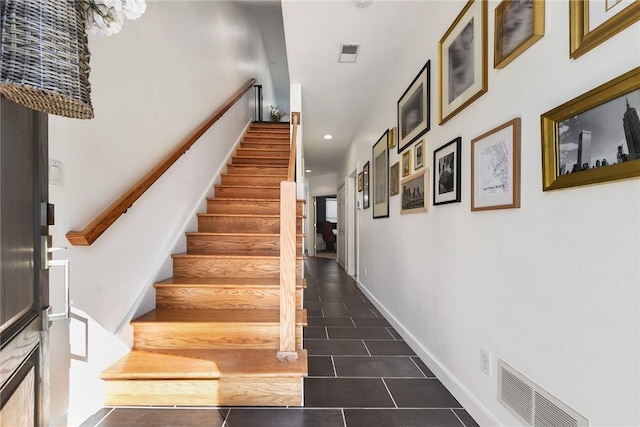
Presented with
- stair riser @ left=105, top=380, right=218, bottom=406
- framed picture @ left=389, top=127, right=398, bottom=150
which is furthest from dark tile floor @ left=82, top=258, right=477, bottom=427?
framed picture @ left=389, top=127, right=398, bottom=150

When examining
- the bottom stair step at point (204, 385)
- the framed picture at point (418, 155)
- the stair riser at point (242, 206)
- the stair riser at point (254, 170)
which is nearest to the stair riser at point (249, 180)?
the stair riser at point (254, 170)

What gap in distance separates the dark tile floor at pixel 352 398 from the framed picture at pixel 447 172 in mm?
1177

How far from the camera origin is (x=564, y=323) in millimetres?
1102

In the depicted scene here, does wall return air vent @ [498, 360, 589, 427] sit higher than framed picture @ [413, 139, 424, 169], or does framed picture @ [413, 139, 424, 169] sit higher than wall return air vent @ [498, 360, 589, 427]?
framed picture @ [413, 139, 424, 169]

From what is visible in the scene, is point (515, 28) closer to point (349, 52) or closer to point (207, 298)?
point (349, 52)

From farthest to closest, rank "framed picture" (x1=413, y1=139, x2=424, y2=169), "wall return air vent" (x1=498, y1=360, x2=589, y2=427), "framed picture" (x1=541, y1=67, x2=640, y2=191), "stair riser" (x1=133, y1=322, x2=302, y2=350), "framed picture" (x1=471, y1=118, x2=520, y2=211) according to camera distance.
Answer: "framed picture" (x1=413, y1=139, x2=424, y2=169), "stair riser" (x1=133, y1=322, x2=302, y2=350), "framed picture" (x1=471, y1=118, x2=520, y2=211), "wall return air vent" (x1=498, y1=360, x2=589, y2=427), "framed picture" (x1=541, y1=67, x2=640, y2=191)

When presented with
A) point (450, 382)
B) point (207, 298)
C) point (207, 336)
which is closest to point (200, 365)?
point (207, 336)

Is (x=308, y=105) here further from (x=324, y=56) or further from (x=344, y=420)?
(x=344, y=420)

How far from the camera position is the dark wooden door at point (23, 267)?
0.62 m

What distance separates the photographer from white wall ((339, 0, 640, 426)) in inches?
36.0

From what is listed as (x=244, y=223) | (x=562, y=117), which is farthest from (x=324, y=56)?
(x=562, y=117)

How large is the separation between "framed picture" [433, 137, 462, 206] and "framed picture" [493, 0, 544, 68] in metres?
0.51

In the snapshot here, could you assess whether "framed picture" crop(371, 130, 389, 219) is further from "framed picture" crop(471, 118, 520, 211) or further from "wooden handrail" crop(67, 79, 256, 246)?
"wooden handrail" crop(67, 79, 256, 246)

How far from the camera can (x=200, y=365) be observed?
69.9 inches
